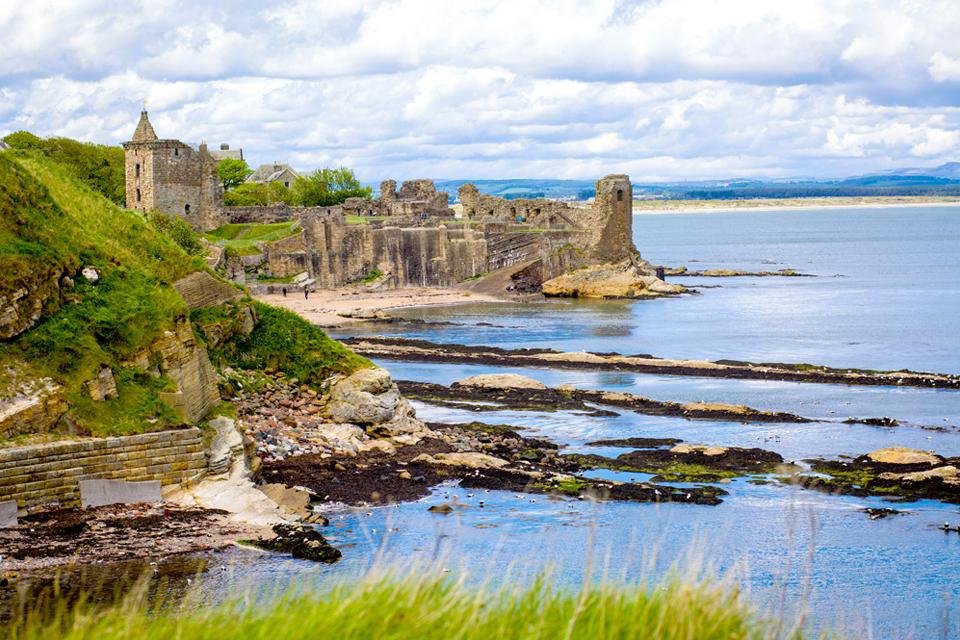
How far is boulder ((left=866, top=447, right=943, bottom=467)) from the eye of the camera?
26781mm

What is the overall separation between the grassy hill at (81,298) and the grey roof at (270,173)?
7531cm

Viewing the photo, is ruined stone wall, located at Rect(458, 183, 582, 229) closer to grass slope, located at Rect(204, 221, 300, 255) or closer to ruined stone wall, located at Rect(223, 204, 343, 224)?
ruined stone wall, located at Rect(223, 204, 343, 224)

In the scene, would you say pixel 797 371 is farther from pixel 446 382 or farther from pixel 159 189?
pixel 159 189

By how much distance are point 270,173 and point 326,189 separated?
13192 mm

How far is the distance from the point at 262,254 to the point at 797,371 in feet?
110

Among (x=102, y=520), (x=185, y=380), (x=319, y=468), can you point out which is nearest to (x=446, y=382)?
(x=319, y=468)

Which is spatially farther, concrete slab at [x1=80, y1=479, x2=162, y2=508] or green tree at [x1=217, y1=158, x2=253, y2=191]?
green tree at [x1=217, y1=158, x2=253, y2=191]

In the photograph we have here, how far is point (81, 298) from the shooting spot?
20312 millimetres

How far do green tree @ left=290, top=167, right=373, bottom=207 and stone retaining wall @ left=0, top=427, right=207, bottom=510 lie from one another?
215ft

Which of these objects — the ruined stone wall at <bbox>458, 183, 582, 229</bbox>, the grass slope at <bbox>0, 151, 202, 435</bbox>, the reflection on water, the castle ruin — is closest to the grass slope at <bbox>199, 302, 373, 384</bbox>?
the grass slope at <bbox>0, 151, 202, 435</bbox>

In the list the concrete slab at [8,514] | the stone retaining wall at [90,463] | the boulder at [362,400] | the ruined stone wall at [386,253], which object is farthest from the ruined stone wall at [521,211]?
the concrete slab at [8,514]

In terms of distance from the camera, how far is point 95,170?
71500 mm

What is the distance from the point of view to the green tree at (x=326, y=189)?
86.2 metres

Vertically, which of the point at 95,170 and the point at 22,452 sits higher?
the point at 95,170
